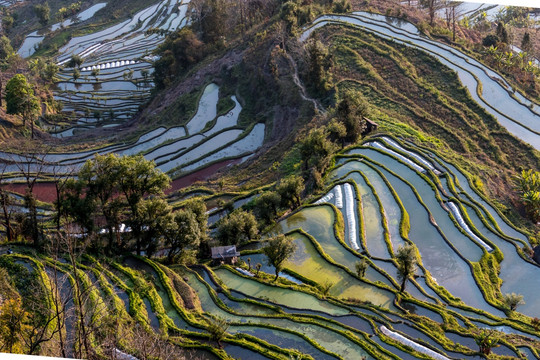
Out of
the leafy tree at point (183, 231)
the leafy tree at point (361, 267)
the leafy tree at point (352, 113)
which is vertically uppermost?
the leafy tree at point (352, 113)

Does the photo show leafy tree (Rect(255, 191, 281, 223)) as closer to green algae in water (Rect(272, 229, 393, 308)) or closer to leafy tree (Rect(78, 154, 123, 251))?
green algae in water (Rect(272, 229, 393, 308))

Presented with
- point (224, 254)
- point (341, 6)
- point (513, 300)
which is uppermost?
point (341, 6)

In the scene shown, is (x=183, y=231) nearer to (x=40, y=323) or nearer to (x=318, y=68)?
(x=40, y=323)

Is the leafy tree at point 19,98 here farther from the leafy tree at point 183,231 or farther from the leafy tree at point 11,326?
the leafy tree at point 11,326

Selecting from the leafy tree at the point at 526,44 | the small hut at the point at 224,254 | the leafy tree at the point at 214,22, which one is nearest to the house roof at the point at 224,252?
the small hut at the point at 224,254

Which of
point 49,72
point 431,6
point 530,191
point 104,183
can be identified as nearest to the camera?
point 104,183

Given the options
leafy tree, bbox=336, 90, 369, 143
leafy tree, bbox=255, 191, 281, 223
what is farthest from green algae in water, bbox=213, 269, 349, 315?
leafy tree, bbox=336, 90, 369, 143

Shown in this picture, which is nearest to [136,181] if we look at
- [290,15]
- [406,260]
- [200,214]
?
[200,214]
